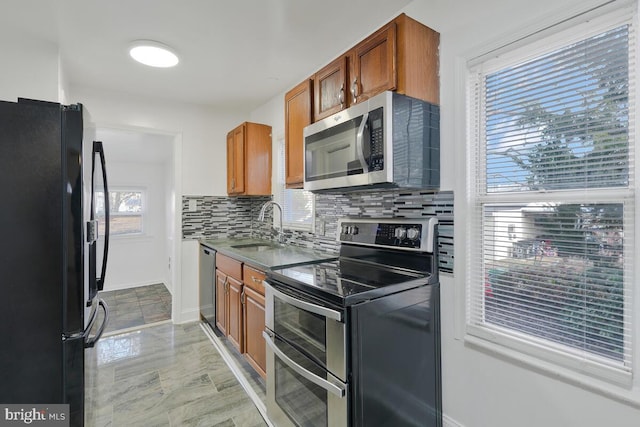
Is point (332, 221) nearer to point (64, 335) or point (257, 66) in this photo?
point (257, 66)

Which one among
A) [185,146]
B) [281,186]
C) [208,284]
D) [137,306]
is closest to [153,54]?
[185,146]

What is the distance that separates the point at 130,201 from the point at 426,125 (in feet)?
17.8

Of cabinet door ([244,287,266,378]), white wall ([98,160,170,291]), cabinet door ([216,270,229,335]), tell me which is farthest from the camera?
white wall ([98,160,170,291])

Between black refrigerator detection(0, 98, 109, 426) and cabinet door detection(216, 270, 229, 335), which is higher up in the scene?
black refrigerator detection(0, 98, 109, 426)

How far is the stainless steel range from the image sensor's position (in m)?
1.27

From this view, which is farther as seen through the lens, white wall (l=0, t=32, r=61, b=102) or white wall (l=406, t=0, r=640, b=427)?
white wall (l=0, t=32, r=61, b=102)

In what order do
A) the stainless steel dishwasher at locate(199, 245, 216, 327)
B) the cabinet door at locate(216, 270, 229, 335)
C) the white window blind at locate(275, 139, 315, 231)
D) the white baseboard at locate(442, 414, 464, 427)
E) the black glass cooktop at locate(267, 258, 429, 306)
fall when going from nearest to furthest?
the black glass cooktop at locate(267, 258, 429, 306), the white baseboard at locate(442, 414, 464, 427), the cabinet door at locate(216, 270, 229, 335), the white window blind at locate(275, 139, 315, 231), the stainless steel dishwasher at locate(199, 245, 216, 327)

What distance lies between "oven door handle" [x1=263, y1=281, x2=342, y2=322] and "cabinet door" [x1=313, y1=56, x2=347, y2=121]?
1147mm

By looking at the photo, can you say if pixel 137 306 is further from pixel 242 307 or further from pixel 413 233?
pixel 413 233

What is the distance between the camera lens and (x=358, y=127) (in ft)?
5.26

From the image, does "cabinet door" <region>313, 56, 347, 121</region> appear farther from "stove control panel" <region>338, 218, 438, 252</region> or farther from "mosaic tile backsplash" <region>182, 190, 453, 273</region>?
"stove control panel" <region>338, 218, 438, 252</region>

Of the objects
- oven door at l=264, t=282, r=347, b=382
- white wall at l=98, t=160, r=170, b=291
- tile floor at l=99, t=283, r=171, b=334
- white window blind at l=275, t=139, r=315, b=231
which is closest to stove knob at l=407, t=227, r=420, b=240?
oven door at l=264, t=282, r=347, b=382

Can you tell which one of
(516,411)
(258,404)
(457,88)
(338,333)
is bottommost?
(258,404)

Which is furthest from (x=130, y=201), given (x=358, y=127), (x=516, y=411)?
(x=516, y=411)
